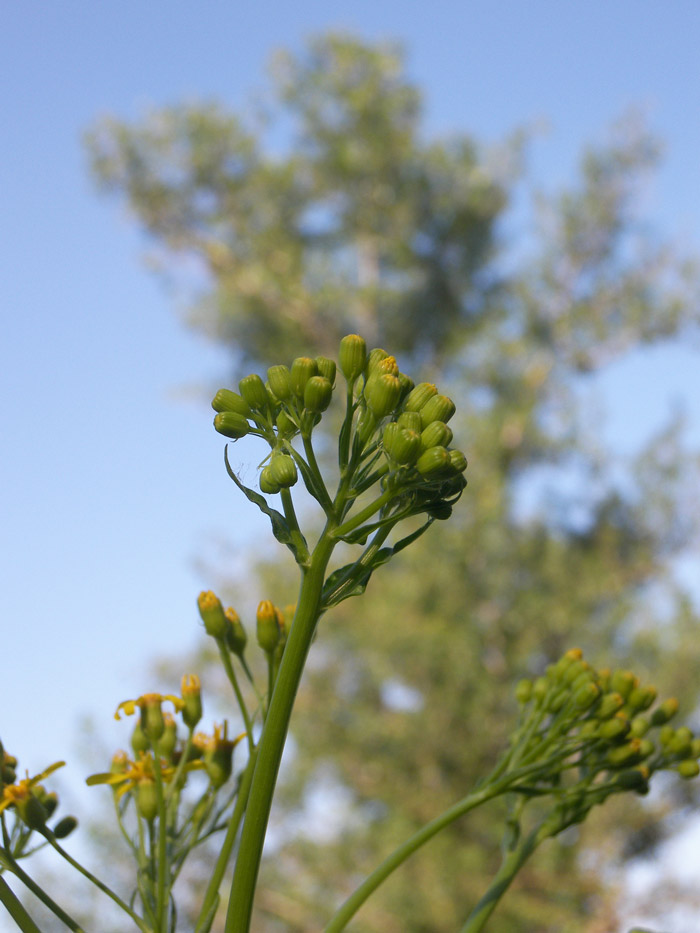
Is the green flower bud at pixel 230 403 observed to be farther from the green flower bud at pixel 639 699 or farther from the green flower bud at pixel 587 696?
the green flower bud at pixel 639 699

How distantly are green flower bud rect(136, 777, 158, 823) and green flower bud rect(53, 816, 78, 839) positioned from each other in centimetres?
15

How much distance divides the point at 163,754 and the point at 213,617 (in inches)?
8.4

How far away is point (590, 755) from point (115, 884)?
1064 cm

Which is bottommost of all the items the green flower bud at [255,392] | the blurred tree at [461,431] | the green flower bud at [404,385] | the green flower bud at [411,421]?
the green flower bud at [411,421]

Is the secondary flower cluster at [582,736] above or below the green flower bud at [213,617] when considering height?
above

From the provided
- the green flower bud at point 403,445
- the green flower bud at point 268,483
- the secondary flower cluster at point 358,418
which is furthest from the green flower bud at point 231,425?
the green flower bud at point 403,445

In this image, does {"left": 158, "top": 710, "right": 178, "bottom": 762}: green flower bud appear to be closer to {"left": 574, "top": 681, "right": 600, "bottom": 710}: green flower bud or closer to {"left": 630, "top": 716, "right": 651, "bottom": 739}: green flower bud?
{"left": 574, "top": 681, "right": 600, "bottom": 710}: green flower bud

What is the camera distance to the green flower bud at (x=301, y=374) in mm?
1210

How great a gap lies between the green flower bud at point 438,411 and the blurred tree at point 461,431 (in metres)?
10.3

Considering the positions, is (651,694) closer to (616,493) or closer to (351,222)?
(616,493)

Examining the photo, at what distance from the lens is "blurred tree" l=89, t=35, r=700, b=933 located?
11367 mm

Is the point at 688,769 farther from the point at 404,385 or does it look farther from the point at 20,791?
the point at 20,791

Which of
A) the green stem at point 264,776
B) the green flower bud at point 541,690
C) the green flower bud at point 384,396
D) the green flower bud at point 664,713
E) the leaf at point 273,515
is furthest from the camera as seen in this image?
the green flower bud at point 664,713

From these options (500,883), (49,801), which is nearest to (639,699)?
(500,883)
